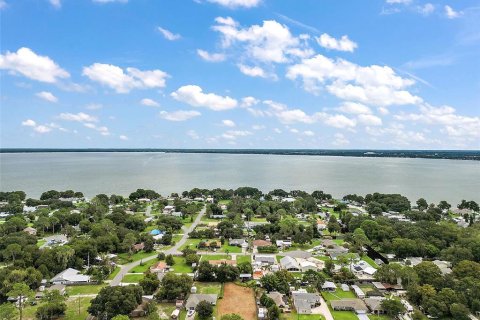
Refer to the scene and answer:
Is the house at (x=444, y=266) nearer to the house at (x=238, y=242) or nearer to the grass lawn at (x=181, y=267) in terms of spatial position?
the house at (x=238, y=242)

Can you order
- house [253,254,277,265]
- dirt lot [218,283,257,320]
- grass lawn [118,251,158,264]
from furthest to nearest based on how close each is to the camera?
1. grass lawn [118,251,158,264]
2. house [253,254,277,265]
3. dirt lot [218,283,257,320]

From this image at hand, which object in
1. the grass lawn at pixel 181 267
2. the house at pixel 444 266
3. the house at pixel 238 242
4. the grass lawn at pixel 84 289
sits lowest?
the grass lawn at pixel 84 289

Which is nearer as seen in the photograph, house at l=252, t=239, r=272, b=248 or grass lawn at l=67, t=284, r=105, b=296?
grass lawn at l=67, t=284, r=105, b=296

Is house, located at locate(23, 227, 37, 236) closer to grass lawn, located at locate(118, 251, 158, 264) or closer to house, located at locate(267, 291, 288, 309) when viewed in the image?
grass lawn, located at locate(118, 251, 158, 264)

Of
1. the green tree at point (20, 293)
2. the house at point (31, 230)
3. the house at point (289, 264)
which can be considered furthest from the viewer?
the house at point (31, 230)

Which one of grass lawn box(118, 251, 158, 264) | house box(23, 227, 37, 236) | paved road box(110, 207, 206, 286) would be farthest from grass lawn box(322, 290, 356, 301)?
house box(23, 227, 37, 236)

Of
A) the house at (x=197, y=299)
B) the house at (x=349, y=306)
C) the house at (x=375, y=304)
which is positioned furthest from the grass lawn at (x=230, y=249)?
the house at (x=375, y=304)
